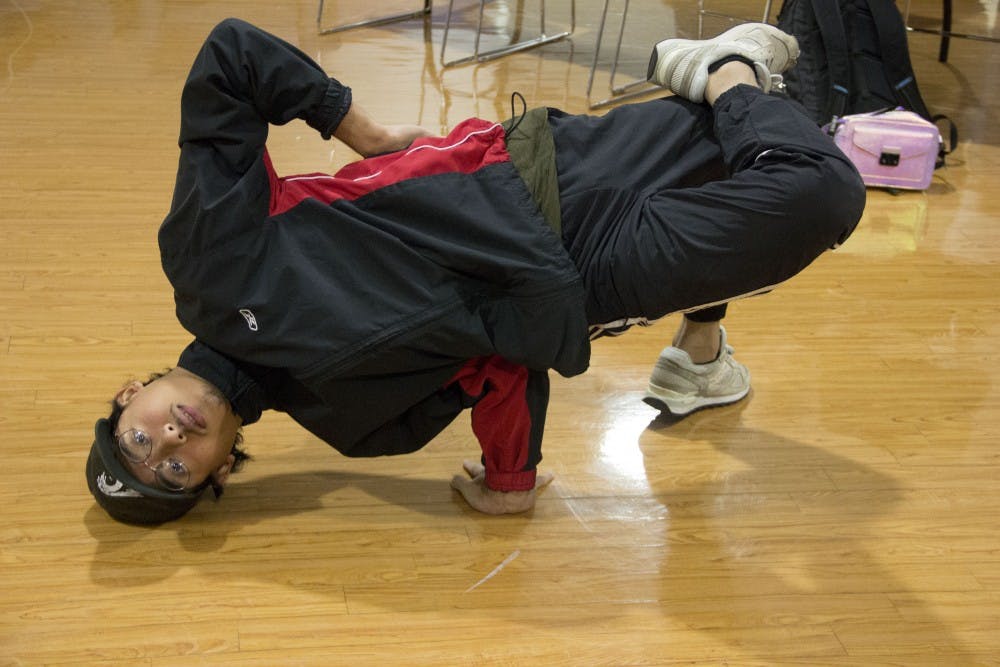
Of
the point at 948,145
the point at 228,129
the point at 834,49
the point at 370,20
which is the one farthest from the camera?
the point at 370,20

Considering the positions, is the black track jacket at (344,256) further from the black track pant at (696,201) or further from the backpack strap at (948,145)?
the backpack strap at (948,145)

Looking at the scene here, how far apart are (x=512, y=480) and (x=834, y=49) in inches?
81.5

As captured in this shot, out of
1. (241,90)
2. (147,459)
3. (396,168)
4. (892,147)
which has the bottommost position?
(147,459)

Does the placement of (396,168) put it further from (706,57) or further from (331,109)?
(706,57)

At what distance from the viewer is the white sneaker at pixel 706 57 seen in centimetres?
198

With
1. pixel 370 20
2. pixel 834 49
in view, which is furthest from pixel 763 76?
pixel 370 20

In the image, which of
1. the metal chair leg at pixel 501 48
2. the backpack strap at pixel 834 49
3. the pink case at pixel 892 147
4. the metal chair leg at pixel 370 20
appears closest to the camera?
the pink case at pixel 892 147

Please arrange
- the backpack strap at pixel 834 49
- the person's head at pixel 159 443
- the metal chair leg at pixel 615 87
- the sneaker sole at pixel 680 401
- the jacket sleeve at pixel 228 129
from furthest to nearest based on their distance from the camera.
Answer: the metal chair leg at pixel 615 87 < the backpack strap at pixel 834 49 < the sneaker sole at pixel 680 401 < the person's head at pixel 159 443 < the jacket sleeve at pixel 228 129

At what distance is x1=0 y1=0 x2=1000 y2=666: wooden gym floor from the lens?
→ 1759 millimetres

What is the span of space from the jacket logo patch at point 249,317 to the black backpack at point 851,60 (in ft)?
7.32

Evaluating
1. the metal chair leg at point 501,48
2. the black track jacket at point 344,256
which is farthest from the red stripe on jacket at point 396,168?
the metal chair leg at point 501,48

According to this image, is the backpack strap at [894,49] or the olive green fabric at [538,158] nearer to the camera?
the olive green fabric at [538,158]

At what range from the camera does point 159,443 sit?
1.78 m

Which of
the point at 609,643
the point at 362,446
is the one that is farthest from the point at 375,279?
the point at 609,643
